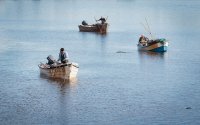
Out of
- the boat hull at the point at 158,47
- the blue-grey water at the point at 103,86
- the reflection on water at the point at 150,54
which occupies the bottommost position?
the blue-grey water at the point at 103,86

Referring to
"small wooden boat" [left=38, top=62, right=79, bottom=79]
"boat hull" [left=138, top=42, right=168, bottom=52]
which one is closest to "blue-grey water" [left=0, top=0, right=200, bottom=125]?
"small wooden boat" [left=38, top=62, right=79, bottom=79]

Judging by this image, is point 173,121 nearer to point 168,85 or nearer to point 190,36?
point 168,85

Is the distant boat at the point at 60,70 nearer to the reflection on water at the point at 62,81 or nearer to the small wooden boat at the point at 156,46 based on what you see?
the reflection on water at the point at 62,81

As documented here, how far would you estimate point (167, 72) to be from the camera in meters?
51.2

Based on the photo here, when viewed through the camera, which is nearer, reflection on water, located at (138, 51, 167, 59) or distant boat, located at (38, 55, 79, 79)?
distant boat, located at (38, 55, 79, 79)

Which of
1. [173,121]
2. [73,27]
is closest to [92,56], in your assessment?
[173,121]

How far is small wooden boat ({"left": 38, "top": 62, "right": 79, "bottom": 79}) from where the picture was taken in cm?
4485

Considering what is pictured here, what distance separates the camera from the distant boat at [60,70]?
44844mm

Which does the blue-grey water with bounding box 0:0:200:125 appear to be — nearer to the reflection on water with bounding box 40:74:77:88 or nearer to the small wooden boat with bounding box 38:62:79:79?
the reflection on water with bounding box 40:74:77:88

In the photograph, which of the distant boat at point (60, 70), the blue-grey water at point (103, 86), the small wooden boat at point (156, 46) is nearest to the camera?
the blue-grey water at point (103, 86)

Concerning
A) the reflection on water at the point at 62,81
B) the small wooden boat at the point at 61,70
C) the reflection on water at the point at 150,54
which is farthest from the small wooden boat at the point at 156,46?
the reflection on water at the point at 62,81

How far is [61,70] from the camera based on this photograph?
45.3 metres

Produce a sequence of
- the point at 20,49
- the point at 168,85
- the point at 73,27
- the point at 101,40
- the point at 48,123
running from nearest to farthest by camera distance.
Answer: the point at 48,123 < the point at 168,85 < the point at 20,49 < the point at 101,40 < the point at 73,27

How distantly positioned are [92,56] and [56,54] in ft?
13.1
